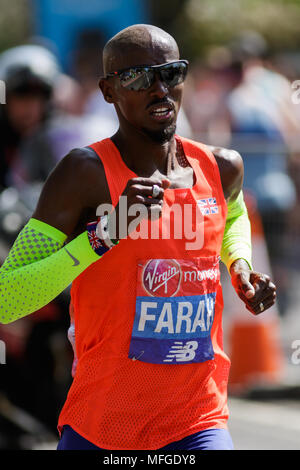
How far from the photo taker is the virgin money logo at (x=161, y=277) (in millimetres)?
3168

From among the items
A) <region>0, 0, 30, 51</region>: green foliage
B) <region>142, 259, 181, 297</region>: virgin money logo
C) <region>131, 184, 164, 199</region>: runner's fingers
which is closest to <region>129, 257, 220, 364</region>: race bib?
<region>142, 259, 181, 297</region>: virgin money logo

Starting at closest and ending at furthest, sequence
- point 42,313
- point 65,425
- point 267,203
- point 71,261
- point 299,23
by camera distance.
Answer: point 71,261
point 65,425
point 42,313
point 267,203
point 299,23

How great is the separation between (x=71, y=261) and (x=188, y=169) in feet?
1.92

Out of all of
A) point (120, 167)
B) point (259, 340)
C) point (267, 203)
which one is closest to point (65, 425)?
point (120, 167)

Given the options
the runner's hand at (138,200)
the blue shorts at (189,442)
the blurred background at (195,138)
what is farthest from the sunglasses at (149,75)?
the blurred background at (195,138)

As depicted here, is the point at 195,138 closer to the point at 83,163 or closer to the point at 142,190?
the point at 83,163

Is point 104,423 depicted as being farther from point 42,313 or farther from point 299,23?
point 299,23

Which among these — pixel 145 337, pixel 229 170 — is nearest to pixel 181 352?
pixel 145 337

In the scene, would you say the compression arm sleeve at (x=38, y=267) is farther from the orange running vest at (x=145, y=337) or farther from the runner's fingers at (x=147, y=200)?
the runner's fingers at (x=147, y=200)

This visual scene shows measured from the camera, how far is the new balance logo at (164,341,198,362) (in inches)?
126

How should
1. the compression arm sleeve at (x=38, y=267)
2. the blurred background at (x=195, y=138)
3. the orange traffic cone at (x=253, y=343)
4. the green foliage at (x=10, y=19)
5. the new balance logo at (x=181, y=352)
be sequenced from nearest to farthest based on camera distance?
the compression arm sleeve at (x=38, y=267), the new balance logo at (x=181, y=352), the blurred background at (x=195, y=138), the orange traffic cone at (x=253, y=343), the green foliage at (x=10, y=19)

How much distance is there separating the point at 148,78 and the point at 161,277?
662 millimetres

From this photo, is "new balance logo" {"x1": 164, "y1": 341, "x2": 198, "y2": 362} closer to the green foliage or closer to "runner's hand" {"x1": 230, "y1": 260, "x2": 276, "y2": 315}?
"runner's hand" {"x1": 230, "y1": 260, "x2": 276, "y2": 315}

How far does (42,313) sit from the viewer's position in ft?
19.5
